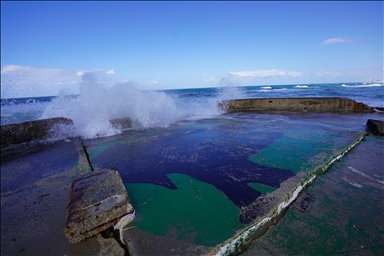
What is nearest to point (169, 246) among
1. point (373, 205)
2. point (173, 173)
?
point (173, 173)

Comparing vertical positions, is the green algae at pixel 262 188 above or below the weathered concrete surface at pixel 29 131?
below

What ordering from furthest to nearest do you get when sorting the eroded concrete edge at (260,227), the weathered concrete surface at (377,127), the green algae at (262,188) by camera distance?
1. the weathered concrete surface at (377,127)
2. the green algae at (262,188)
3. the eroded concrete edge at (260,227)

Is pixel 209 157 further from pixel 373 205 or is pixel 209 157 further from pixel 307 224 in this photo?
pixel 373 205

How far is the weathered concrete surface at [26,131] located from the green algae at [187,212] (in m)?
4.69

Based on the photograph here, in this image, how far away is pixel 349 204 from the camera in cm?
183

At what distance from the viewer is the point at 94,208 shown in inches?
63.2

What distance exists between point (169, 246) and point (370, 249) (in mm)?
1432

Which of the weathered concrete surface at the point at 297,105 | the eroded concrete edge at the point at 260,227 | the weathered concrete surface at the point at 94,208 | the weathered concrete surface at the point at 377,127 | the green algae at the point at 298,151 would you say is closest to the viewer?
the eroded concrete edge at the point at 260,227

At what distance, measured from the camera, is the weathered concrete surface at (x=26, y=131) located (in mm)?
4965

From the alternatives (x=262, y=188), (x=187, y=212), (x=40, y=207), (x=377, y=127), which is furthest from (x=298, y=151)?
(x=40, y=207)

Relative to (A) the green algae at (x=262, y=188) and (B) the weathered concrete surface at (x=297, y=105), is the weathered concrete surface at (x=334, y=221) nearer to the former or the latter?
(A) the green algae at (x=262, y=188)

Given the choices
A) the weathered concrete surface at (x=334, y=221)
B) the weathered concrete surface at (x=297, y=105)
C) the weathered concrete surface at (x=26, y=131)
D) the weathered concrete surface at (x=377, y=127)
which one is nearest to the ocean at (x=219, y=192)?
the weathered concrete surface at (x=334, y=221)

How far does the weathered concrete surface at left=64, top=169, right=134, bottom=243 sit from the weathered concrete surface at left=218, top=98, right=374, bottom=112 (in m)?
8.58

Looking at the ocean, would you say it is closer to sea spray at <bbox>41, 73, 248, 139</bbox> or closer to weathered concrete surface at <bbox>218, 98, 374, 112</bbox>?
sea spray at <bbox>41, 73, 248, 139</bbox>
